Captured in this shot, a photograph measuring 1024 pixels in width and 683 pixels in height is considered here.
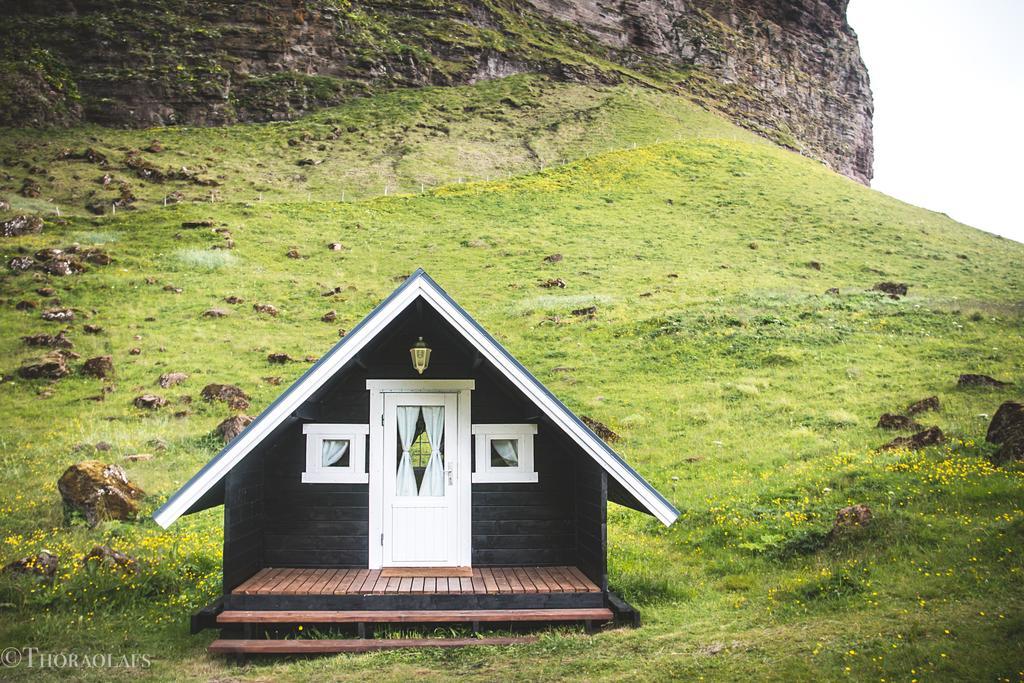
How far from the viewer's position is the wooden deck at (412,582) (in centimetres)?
902

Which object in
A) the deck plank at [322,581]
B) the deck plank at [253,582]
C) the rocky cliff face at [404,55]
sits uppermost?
the rocky cliff face at [404,55]

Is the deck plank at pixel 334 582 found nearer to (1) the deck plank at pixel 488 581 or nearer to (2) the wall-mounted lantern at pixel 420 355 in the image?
(1) the deck plank at pixel 488 581

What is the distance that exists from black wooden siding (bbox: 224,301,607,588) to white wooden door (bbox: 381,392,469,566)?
0.31 meters

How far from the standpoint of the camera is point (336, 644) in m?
8.66

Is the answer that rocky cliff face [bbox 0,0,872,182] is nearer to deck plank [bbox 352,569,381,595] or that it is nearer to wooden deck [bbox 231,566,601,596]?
wooden deck [bbox 231,566,601,596]

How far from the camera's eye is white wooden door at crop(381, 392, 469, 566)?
10211mm

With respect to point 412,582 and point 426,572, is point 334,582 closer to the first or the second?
point 412,582

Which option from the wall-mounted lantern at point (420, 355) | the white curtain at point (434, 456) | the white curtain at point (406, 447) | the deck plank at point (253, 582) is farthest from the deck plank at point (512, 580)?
the deck plank at point (253, 582)

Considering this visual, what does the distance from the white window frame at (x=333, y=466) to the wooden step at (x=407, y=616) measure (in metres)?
1.99

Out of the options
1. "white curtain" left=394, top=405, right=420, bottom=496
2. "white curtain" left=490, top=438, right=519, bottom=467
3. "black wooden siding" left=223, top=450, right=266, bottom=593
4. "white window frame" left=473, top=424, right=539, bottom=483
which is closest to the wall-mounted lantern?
"white curtain" left=394, top=405, right=420, bottom=496

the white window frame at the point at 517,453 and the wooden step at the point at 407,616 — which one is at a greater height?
the white window frame at the point at 517,453

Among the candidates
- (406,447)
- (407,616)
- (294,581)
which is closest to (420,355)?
(406,447)

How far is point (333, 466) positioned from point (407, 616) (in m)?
2.60

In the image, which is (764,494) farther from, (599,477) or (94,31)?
(94,31)
